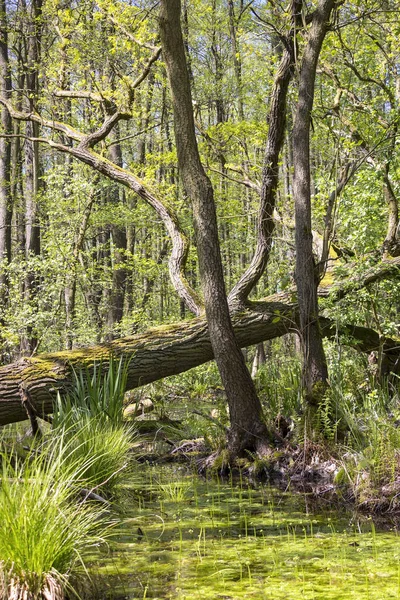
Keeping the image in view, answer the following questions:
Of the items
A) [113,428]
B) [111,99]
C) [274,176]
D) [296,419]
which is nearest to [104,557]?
[113,428]

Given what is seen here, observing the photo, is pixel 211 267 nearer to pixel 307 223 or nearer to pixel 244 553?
pixel 307 223

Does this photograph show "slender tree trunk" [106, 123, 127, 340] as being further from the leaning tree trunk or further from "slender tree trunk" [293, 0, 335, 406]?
the leaning tree trunk

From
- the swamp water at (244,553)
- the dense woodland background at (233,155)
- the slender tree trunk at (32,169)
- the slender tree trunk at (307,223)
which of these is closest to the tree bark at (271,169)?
the dense woodland background at (233,155)

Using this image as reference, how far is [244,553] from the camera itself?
361 centimetres

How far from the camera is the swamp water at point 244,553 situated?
3021mm

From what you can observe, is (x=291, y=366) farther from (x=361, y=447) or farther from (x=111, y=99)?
(x=111, y=99)

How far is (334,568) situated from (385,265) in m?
4.45

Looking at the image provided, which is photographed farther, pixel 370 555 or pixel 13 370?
pixel 13 370

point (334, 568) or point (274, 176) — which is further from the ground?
point (274, 176)

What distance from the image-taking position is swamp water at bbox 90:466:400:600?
119 inches

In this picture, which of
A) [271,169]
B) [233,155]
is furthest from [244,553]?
[233,155]

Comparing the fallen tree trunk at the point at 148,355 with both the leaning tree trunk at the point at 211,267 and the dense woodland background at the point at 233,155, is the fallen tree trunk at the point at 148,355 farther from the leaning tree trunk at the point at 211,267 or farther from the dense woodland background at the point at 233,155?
the leaning tree trunk at the point at 211,267

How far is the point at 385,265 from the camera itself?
281 inches

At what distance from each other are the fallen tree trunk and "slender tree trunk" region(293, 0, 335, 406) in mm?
236
